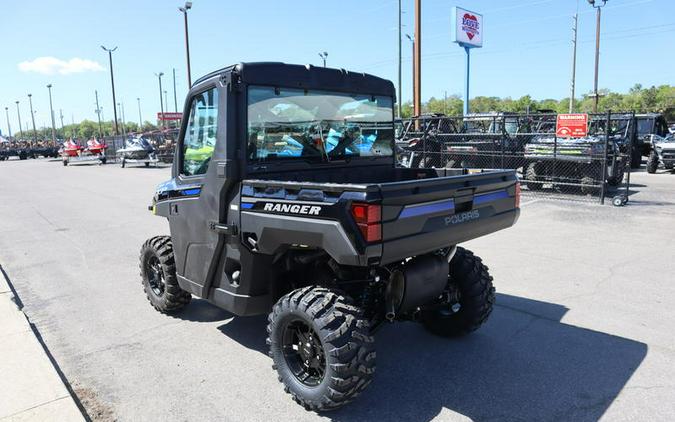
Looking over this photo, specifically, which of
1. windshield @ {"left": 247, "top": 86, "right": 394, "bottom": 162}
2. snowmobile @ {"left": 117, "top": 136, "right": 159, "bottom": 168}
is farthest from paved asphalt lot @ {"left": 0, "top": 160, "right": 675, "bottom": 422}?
snowmobile @ {"left": 117, "top": 136, "right": 159, "bottom": 168}

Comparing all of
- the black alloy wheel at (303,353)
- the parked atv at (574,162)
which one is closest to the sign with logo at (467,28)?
the parked atv at (574,162)

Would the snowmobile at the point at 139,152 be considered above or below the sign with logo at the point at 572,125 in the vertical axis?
below

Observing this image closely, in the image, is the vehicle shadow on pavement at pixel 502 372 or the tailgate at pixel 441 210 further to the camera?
the vehicle shadow on pavement at pixel 502 372

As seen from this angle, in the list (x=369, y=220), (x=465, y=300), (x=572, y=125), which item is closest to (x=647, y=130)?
(x=572, y=125)

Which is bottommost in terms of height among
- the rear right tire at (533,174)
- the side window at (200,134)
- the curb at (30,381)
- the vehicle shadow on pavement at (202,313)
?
the vehicle shadow on pavement at (202,313)

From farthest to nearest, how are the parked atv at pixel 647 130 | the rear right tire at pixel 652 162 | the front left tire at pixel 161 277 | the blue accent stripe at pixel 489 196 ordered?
1. the parked atv at pixel 647 130
2. the rear right tire at pixel 652 162
3. the front left tire at pixel 161 277
4. the blue accent stripe at pixel 489 196

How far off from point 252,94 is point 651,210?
9.79m

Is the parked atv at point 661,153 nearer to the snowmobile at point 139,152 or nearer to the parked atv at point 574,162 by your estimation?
the parked atv at point 574,162

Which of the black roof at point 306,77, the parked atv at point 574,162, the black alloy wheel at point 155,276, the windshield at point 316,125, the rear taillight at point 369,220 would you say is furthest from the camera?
the parked atv at point 574,162

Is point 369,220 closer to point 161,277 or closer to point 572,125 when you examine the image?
point 161,277

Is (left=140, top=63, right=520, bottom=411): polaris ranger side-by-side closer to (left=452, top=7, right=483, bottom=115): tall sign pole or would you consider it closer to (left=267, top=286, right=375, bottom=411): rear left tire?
(left=267, top=286, right=375, bottom=411): rear left tire

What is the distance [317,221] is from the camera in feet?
9.80

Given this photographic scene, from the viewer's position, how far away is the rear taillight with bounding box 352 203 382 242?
9.10ft

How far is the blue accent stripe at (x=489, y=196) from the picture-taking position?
353 centimetres
